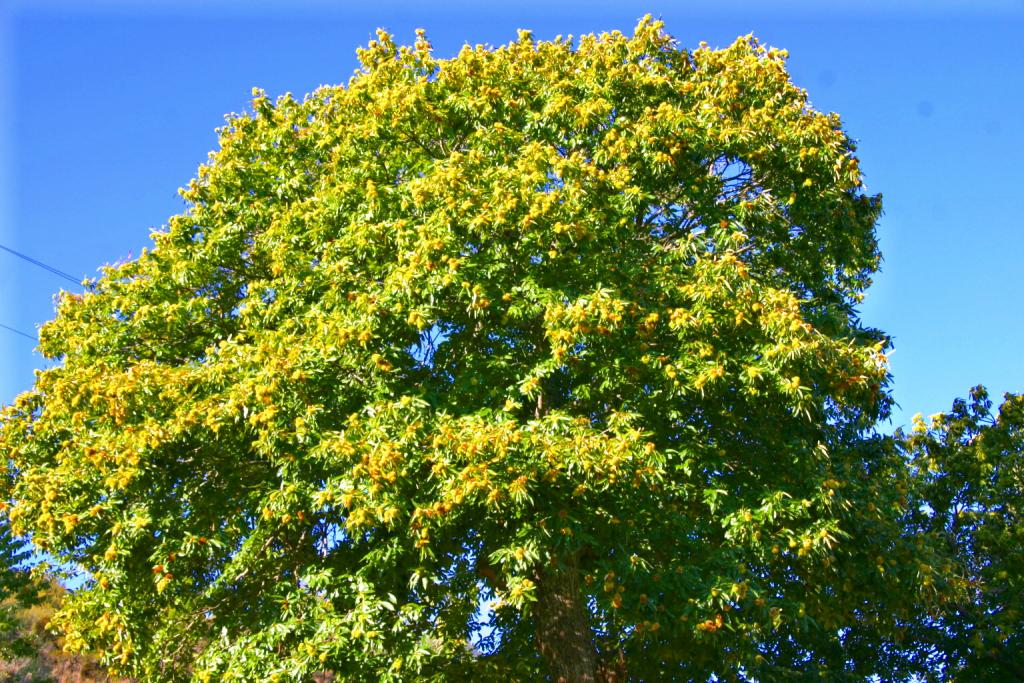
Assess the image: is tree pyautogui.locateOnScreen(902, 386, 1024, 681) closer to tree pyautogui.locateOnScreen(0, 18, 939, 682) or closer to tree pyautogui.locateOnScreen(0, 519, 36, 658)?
tree pyautogui.locateOnScreen(0, 18, 939, 682)

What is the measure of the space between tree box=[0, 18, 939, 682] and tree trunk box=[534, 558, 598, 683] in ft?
0.14

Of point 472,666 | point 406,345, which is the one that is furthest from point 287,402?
point 472,666

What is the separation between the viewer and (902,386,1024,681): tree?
1524cm

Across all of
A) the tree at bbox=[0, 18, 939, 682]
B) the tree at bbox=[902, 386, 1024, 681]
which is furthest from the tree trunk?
the tree at bbox=[902, 386, 1024, 681]

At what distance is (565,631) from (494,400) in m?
3.28

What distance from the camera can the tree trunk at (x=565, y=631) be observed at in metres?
10.8

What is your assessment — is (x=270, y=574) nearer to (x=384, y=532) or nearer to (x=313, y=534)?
(x=313, y=534)

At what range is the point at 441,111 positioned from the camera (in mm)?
11953

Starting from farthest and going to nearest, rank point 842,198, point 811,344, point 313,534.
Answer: point 842,198, point 313,534, point 811,344

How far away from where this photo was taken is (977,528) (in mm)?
16672

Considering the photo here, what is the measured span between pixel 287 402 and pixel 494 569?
3.47m

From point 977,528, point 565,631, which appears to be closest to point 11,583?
point 565,631

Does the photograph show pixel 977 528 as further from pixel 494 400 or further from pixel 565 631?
pixel 494 400

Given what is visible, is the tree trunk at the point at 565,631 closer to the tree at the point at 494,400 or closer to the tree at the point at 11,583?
the tree at the point at 494,400
